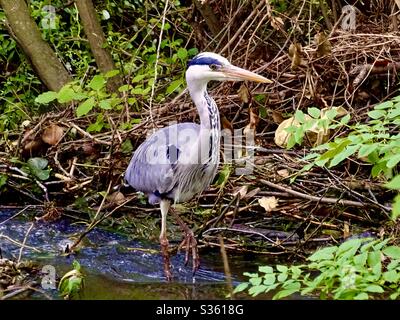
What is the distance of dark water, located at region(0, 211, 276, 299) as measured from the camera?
14.6 feet

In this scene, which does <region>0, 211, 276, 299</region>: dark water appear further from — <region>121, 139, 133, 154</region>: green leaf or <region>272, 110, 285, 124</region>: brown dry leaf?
<region>272, 110, 285, 124</region>: brown dry leaf

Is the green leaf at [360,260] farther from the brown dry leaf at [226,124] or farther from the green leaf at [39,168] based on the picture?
the green leaf at [39,168]

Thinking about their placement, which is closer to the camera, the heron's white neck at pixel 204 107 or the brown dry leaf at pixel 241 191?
the heron's white neck at pixel 204 107

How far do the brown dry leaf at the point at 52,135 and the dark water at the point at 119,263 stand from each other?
68 centimetres

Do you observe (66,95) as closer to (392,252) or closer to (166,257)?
(166,257)

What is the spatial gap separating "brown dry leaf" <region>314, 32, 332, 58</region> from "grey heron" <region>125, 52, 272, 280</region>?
1090mm

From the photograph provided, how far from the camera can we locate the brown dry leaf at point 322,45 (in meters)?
5.81

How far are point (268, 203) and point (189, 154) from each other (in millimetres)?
599

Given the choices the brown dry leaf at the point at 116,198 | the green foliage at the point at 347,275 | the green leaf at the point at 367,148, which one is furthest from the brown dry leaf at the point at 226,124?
the green leaf at the point at 367,148

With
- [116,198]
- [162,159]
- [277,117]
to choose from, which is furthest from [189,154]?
[277,117]

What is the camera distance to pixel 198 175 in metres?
5.07

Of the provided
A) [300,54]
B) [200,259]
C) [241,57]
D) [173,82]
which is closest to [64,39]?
[173,82]

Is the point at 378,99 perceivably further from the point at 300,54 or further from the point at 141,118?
the point at 141,118

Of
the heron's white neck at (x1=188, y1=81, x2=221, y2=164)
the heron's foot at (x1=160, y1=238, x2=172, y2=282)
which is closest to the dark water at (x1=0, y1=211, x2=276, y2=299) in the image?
the heron's foot at (x1=160, y1=238, x2=172, y2=282)
